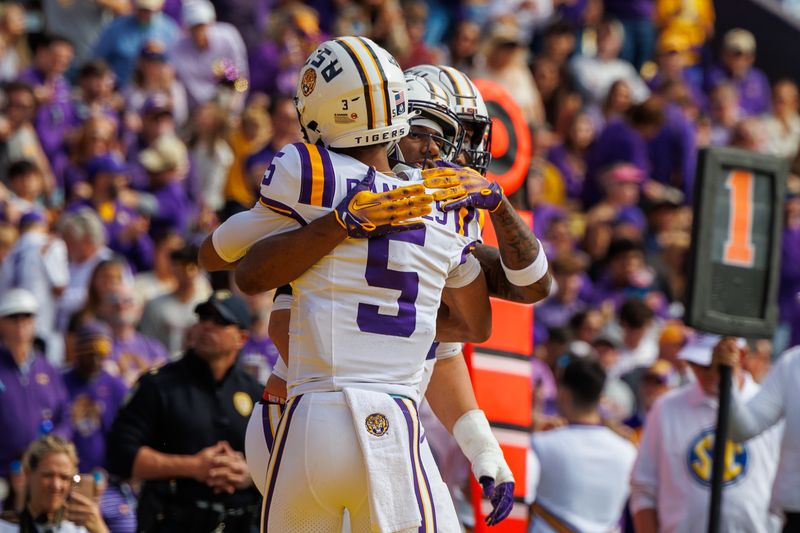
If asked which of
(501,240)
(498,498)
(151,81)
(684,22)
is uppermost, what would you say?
(684,22)

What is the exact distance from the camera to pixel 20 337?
866 centimetres

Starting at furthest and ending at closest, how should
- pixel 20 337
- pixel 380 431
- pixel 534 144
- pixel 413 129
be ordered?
pixel 534 144
pixel 20 337
pixel 413 129
pixel 380 431

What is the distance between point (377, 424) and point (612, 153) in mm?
10663

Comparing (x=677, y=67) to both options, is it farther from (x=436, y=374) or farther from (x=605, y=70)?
(x=436, y=374)

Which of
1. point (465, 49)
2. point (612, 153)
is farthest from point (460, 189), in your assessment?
point (465, 49)

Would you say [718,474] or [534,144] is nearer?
[718,474]

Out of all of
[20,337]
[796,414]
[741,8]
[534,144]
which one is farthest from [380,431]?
[741,8]

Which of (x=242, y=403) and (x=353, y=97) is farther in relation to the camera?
(x=242, y=403)

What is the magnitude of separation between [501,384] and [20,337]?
121 inches

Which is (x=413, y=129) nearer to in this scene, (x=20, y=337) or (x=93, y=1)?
(x=20, y=337)

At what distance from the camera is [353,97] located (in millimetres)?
4531

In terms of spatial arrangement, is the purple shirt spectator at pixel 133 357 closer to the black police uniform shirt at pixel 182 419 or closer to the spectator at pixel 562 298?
the black police uniform shirt at pixel 182 419

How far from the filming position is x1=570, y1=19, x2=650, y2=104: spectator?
16.3 m

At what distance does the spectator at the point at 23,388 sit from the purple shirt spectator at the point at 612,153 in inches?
283
